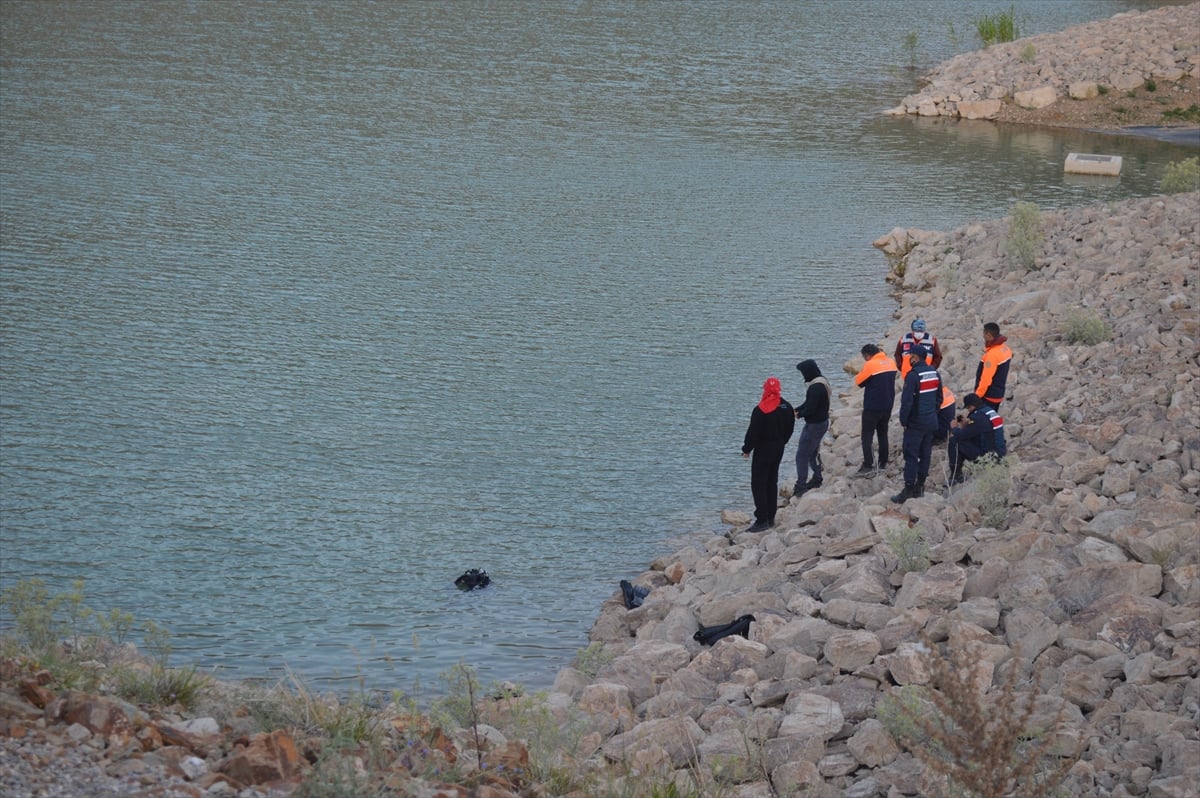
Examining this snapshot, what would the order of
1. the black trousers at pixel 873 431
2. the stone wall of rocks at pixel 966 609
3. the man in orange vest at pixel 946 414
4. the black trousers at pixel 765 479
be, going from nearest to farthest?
the stone wall of rocks at pixel 966 609
the man in orange vest at pixel 946 414
the black trousers at pixel 765 479
the black trousers at pixel 873 431

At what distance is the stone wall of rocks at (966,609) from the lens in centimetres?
774

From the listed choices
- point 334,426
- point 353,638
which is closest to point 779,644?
point 353,638

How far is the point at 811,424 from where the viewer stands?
13.6 metres

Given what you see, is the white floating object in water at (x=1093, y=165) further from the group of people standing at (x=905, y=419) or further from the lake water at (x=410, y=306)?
the group of people standing at (x=905, y=419)

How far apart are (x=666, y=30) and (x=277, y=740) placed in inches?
1736

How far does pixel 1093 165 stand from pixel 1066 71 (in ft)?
33.9

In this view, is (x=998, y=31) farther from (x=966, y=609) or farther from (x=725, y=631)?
(x=966, y=609)

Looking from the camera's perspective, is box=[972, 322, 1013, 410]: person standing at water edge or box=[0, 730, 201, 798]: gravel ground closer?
box=[0, 730, 201, 798]: gravel ground

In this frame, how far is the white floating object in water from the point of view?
3023cm

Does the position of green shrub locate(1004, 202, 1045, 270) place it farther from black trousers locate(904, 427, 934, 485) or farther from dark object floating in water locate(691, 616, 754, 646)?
dark object floating in water locate(691, 616, 754, 646)

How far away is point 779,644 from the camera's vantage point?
963 cm

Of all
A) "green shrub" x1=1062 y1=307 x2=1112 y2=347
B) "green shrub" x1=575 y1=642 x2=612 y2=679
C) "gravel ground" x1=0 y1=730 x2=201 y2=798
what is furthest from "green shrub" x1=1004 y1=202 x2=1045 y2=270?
"gravel ground" x1=0 y1=730 x2=201 y2=798

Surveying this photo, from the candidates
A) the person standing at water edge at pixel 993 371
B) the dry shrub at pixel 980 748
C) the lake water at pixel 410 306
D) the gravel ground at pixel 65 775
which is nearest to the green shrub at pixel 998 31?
the lake water at pixel 410 306

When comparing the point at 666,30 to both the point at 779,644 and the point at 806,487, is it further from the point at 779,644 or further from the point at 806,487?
the point at 779,644
